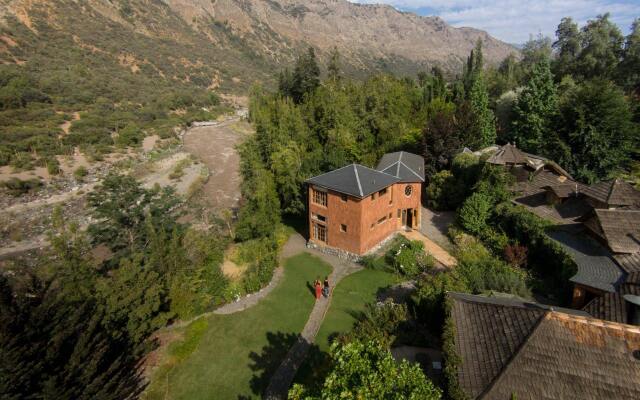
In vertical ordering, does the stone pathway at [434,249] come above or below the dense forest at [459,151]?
below

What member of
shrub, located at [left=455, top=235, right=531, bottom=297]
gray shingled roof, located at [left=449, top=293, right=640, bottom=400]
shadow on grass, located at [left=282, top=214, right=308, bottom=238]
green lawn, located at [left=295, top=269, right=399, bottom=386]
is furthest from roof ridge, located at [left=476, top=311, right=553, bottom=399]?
shadow on grass, located at [left=282, top=214, right=308, bottom=238]

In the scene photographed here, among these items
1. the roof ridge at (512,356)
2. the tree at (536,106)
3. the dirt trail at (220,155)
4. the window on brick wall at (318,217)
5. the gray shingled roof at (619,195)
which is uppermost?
the tree at (536,106)

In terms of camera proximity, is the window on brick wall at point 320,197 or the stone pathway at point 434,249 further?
the window on brick wall at point 320,197

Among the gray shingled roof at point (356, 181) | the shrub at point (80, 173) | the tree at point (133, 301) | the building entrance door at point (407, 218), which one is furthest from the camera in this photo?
the shrub at point (80, 173)

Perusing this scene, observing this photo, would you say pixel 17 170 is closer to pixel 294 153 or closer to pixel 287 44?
pixel 294 153

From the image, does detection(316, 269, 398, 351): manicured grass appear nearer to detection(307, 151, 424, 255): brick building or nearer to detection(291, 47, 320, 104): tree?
detection(307, 151, 424, 255): brick building

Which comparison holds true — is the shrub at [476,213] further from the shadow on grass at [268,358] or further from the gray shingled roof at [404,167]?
the shadow on grass at [268,358]

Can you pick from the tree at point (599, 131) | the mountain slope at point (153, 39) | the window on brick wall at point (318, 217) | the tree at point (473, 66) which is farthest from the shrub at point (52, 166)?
the tree at point (473, 66)

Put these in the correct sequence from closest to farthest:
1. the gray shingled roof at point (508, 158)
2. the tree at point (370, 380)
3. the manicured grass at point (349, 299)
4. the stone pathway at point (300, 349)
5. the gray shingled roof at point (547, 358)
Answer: the tree at point (370, 380), the gray shingled roof at point (547, 358), the stone pathway at point (300, 349), the manicured grass at point (349, 299), the gray shingled roof at point (508, 158)
